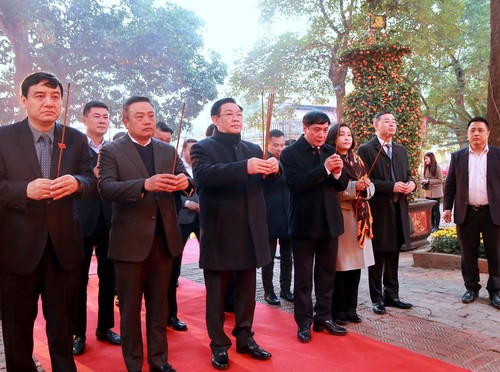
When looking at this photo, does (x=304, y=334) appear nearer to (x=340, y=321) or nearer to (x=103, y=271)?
(x=340, y=321)

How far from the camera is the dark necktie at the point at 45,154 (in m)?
2.40

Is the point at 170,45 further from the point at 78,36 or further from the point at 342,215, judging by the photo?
the point at 342,215

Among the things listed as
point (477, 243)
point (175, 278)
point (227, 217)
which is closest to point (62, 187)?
point (227, 217)

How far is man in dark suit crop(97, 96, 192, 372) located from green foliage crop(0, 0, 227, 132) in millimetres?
7856

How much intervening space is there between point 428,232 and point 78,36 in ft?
30.6

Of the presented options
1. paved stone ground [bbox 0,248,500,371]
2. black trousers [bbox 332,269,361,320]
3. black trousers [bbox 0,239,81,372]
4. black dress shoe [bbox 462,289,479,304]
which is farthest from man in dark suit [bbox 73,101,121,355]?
black dress shoe [bbox 462,289,479,304]

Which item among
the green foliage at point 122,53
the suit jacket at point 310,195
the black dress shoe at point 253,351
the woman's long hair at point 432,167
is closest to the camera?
the black dress shoe at point 253,351

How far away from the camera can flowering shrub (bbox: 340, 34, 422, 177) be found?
23.6 ft

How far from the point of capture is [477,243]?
169 inches

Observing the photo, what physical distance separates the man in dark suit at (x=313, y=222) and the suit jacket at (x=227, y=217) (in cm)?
44

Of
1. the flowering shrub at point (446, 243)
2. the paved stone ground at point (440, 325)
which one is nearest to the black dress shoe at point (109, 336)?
the paved stone ground at point (440, 325)

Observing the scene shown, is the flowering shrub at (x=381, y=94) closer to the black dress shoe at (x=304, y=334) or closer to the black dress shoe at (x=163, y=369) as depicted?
the black dress shoe at (x=304, y=334)

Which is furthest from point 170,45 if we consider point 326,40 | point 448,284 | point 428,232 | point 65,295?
point 65,295

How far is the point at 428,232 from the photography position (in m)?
7.65
